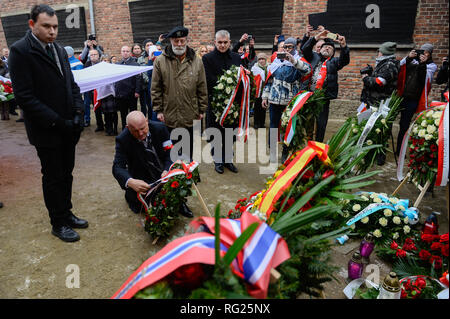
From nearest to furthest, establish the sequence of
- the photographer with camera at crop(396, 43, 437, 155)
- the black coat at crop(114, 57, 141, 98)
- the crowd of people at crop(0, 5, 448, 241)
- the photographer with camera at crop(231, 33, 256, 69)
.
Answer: the crowd of people at crop(0, 5, 448, 241), the photographer with camera at crop(231, 33, 256, 69), the photographer with camera at crop(396, 43, 437, 155), the black coat at crop(114, 57, 141, 98)

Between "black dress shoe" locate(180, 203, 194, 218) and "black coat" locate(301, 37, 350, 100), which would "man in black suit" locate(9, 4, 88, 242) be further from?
"black coat" locate(301, 37, 350, 100)

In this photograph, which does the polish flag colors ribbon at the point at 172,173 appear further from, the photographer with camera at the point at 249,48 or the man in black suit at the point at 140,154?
the photographer with camera at the point at 249,48

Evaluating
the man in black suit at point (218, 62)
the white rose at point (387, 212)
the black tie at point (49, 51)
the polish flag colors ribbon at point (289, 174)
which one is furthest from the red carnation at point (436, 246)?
the black tie at point (49, 51)

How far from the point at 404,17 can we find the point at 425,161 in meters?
5.68

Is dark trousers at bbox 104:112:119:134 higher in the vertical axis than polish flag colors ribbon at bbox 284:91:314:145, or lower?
lower

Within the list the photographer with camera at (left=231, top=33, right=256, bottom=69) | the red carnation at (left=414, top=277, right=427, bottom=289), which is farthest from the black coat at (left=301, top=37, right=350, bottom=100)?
the red carnation at (left=414, top=277, right=427, bottom=289)

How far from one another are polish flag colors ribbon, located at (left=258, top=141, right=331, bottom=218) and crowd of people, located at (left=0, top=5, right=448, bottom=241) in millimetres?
1492

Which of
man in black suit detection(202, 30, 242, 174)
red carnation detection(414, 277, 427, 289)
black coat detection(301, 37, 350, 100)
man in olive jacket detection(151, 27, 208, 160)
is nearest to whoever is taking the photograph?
red carnation detection(414, 277, 427, 289)

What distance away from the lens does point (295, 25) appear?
848cm

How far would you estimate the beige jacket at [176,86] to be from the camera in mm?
4023

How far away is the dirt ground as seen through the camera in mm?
2521

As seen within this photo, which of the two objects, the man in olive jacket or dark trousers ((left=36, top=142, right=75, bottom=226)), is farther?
the man in olive jacket

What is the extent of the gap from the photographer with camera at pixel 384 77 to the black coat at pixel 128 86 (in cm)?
446

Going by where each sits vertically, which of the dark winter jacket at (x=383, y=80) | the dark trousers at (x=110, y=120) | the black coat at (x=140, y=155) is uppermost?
the dark winter jacket at (x=383, y=80)
